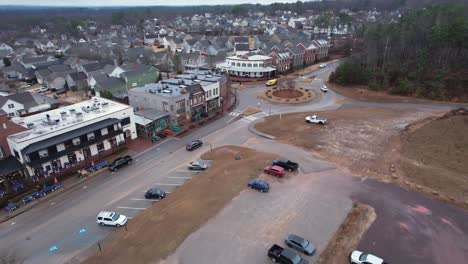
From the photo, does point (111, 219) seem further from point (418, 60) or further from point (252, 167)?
point (418, 60)

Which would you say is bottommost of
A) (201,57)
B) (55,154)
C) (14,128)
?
(55,154)

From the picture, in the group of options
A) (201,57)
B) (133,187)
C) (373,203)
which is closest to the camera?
(373,203)

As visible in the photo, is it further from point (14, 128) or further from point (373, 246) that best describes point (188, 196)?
point (14, 128)

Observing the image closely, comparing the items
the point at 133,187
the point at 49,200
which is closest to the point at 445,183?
the point at 133,187

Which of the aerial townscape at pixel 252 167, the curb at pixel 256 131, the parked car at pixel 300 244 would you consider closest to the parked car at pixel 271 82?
the aerial townscape at pixel 252 167

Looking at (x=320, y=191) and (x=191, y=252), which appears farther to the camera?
(x=320, y=191)

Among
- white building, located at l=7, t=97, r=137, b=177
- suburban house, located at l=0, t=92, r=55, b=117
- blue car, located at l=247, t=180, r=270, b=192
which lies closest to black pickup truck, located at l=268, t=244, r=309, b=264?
blue car, located at l=247, t=180, r=270, b=192

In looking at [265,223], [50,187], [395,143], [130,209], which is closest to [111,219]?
[130,209]
